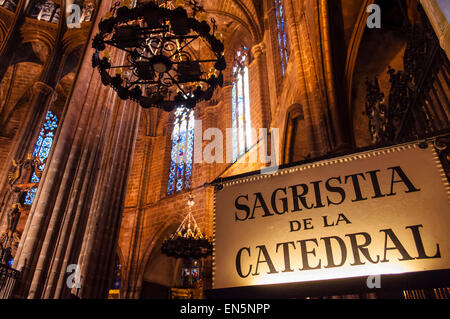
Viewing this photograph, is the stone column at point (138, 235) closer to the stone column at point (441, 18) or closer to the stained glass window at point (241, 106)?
the stained glass window at point (241, 106)

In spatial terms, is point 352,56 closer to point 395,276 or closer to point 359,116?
point 359,116

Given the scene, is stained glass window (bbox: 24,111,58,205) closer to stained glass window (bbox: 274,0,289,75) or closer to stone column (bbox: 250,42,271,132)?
stone column (bbox: 250,42,271,132)

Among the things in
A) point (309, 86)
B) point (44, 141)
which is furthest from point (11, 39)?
point (309, 86)

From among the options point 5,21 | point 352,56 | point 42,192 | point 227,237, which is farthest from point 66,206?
point 5,21

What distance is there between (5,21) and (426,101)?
670 inches

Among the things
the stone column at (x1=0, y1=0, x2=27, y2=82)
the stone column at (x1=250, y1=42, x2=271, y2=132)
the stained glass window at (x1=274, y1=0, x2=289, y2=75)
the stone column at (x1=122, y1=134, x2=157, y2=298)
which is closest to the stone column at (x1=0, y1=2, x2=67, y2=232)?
the stone column at (x1=0, y1=0, x2=27, y2=82)

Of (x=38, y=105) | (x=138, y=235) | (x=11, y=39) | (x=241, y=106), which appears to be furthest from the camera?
(x=138, y=235)

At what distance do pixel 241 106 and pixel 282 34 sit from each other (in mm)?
4772

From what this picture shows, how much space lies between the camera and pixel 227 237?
158cm

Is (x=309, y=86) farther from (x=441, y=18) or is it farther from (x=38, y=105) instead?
(x=38, y=105)

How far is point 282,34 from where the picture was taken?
10.4m

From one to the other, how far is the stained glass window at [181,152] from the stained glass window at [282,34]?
24.3ft

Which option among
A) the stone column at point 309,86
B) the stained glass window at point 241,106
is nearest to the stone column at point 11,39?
the stained glass window at point 241,106

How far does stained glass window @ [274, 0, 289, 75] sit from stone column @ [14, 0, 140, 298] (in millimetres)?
5145
